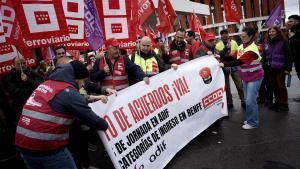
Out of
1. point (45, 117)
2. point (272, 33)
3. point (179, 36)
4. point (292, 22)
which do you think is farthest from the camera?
point (292, 22)

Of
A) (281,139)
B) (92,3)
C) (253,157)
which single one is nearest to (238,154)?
(253,157)

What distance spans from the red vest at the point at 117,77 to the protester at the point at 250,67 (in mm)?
1897

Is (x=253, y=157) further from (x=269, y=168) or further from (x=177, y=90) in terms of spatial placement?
(x=177, y=90)

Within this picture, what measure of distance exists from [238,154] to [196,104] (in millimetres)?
1084

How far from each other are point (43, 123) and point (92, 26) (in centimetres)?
282

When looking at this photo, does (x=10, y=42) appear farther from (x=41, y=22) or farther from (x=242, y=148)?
(x=242, y=148)

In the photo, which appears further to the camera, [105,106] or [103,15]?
[103,15]

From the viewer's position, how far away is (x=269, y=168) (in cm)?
411

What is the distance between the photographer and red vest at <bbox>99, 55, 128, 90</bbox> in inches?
199

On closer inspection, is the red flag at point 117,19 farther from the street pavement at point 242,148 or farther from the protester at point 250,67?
the street pavement at point 242,148

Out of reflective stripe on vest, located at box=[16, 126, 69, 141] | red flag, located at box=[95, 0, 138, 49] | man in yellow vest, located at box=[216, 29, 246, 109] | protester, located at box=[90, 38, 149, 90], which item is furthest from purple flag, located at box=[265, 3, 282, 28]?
reflective stripe on vest, located at box=[16, 126, 69, 141]

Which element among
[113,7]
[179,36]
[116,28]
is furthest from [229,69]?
[113,7]

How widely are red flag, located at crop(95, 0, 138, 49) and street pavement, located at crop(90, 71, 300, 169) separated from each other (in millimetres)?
1996

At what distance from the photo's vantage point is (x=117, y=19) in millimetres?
5402
